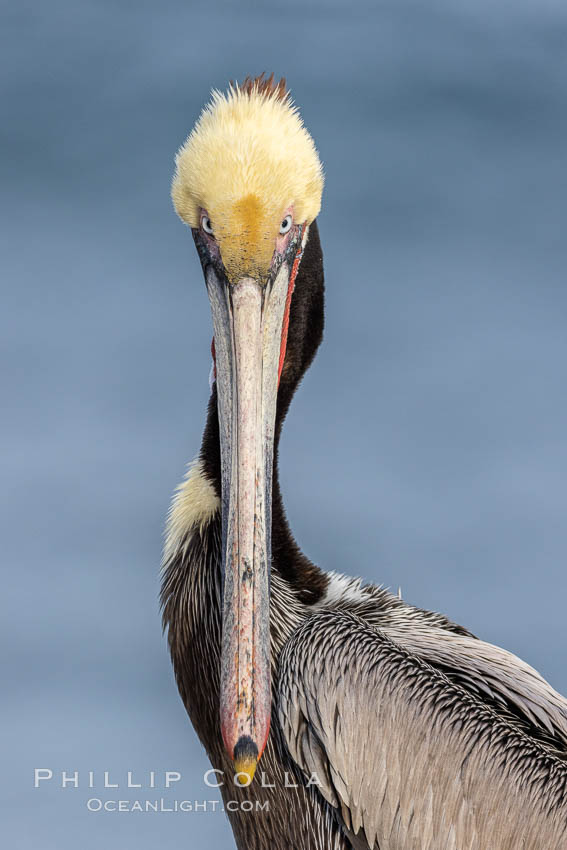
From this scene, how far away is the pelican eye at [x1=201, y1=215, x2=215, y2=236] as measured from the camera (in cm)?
316

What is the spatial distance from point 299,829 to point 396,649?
615 mm

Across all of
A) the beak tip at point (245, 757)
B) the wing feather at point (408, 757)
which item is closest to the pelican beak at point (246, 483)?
the beak tip at point (245, 757)

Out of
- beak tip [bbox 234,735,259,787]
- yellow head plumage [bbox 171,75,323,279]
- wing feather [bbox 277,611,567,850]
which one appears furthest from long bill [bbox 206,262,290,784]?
wing feather [bbox 277,611,567,850]

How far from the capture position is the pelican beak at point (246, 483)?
2967 mm

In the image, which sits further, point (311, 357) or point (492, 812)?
Result: point (311, 357)

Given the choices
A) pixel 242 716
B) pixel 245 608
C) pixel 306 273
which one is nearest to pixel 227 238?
pixel 306 273

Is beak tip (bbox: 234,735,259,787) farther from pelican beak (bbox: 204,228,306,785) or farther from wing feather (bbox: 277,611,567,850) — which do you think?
wing feather (bbox: 277,611,567,850)

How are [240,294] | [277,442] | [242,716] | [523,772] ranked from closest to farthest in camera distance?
1. [242,716]
2. [240,294]
3. [523,772]
4. [277,442]

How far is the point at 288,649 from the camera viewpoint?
340 centimetres

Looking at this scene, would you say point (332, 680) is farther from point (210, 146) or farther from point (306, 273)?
point (210, 146)

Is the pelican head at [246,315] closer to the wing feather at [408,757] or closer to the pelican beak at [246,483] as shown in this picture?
the pelican beak at [246,483]

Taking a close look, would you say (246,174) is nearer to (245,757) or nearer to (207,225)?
(207,225)

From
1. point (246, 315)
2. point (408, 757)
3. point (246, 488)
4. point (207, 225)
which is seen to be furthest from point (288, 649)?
point (207, 225)

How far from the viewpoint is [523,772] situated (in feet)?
11.0
